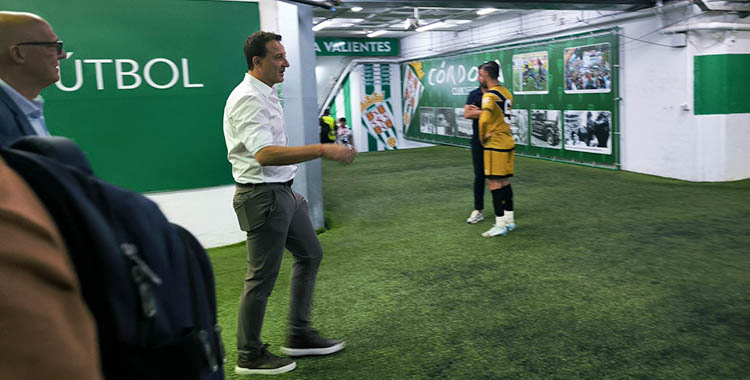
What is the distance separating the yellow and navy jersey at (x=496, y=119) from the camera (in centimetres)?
537

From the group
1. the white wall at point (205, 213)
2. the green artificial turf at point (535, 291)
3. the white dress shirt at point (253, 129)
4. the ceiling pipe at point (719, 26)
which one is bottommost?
the green artificial turf at point (535, 291)

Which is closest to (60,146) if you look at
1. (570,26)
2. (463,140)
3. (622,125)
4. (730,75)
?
(730,75)

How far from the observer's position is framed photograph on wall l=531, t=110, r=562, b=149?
11.5m

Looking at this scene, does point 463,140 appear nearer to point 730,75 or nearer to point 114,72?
point 730,75

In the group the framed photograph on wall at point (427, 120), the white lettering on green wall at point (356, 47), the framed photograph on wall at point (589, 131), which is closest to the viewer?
the framed photograph on wall at point (589, 131)

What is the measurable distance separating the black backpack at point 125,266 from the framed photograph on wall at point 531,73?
37.6 ft

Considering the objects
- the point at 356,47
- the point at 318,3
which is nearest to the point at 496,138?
the point at 318,3

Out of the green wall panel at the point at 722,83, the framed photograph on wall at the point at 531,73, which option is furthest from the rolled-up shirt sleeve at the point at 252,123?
the framed photograph on wall at the point at 531,73

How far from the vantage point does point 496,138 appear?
5.43m

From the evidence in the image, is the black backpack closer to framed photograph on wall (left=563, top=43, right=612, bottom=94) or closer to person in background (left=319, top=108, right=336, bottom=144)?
framed photograph on wall (left=563, top=43, right=612, bottom=94)

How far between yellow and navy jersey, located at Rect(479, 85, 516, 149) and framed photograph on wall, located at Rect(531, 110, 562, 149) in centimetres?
634

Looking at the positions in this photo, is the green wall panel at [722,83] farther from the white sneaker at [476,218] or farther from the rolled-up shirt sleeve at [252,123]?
the rolled-up shirt sleeve at [252,123]

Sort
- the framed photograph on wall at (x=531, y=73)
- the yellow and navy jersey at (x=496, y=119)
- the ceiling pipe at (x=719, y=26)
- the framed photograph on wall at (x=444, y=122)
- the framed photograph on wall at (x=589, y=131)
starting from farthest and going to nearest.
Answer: the framed photograph on wall at (x=444, y=122), the framed photograph on wall at (x=531, y=73), the framed photograph on wall at (x=589, y=131), the ceiling pipe at (x=719, y=26), the yellow and navy jersey at (x=496, y=119)

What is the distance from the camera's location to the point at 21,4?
4.86m
